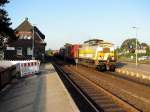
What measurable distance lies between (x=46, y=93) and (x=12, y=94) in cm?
190

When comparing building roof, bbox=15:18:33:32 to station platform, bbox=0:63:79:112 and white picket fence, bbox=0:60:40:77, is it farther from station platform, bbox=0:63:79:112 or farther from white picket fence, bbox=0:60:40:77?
station platform, bbox=0:63:79:112

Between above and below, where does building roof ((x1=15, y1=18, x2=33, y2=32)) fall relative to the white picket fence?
above

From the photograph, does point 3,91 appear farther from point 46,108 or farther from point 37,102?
point 46,108

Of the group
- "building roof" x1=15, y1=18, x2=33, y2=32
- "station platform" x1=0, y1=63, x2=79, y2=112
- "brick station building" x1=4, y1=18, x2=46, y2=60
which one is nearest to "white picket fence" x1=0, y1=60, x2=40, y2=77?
"station platform" x1=0, y1=63, x2=79, y2=112

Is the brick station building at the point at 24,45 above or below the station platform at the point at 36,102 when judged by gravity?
above

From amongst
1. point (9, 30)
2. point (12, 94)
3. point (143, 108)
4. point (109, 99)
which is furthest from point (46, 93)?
point (9, 30)

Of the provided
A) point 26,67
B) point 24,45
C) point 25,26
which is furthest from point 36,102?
point 25,26

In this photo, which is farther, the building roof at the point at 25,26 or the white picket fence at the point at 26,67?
the building roof at the point at 25,26

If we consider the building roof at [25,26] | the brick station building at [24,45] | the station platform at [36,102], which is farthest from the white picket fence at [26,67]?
the building roof at [25,26]

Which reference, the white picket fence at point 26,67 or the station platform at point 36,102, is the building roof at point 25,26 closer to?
the white picket fence at point 26,67

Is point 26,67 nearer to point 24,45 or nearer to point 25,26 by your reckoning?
point 24,45

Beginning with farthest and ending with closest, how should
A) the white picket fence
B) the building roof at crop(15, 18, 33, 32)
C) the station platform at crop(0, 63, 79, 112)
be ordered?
the building roof at crop(15, 18, 33, 32)
the white picket fence
the station platform at crop(0, 63, 79, 112)

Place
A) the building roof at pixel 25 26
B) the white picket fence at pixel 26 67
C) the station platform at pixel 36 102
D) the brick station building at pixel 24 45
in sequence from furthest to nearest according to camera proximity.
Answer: the building roof at pixel 25 26 → the brick station building at pixel 24 45 → the white picket fence at pixel 26 67 → the station platform at pixel 36 102

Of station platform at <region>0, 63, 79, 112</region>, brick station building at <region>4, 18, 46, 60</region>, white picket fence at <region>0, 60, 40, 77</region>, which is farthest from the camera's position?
brick station building at <region>4, 18, 46, 60</region>
